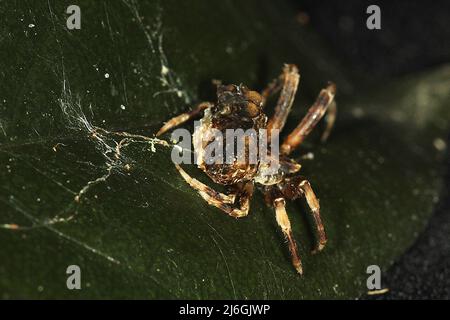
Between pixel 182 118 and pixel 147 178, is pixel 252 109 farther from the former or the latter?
pixel 147 178

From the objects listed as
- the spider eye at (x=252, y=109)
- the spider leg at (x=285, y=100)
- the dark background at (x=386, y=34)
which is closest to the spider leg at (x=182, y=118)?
the spider eye at (x=252, y=109)

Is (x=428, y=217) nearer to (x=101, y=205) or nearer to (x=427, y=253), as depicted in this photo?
(x=427, y=253)

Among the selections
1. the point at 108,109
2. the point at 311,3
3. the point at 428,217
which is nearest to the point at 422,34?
the point at 311,3

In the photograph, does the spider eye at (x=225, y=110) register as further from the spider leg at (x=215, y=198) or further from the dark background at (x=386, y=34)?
the dark background at (x=386, y=34)

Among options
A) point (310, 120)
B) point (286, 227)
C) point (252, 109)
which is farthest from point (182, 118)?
point (310, 120)

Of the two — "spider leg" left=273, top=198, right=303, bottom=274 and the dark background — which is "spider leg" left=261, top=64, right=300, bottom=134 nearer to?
"spider leg" left=273, top=198, right=303, bottom=274
